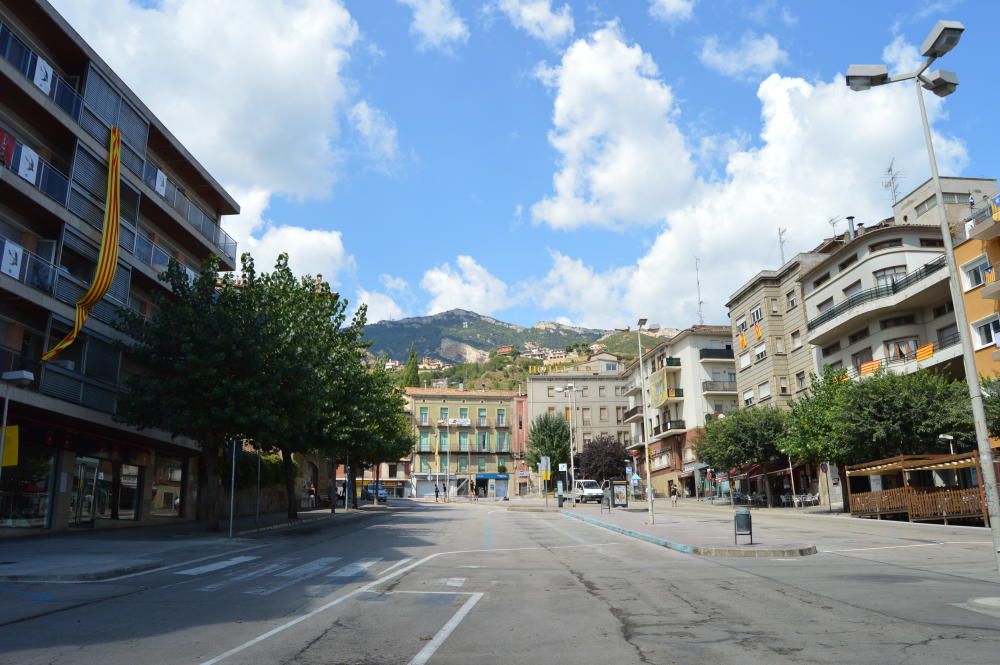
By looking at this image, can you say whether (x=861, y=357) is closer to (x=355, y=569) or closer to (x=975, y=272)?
(x=975, y=272)

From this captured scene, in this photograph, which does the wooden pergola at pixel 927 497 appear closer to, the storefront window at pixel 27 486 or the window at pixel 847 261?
the window at pixel 847 261

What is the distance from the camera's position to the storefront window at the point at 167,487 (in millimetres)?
30156

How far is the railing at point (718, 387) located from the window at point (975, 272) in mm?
32436

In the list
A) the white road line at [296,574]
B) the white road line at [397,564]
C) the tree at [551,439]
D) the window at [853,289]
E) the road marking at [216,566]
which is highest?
the window at [853,289]

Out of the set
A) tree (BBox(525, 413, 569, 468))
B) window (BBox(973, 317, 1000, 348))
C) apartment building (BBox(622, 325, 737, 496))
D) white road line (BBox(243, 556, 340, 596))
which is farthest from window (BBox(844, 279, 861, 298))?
tree (BBox(525, 413, 569, 468))

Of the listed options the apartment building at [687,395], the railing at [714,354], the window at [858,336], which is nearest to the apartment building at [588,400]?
the apartment building at [687,395]

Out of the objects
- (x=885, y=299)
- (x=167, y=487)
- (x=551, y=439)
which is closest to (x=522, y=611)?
(x=167, y=487)

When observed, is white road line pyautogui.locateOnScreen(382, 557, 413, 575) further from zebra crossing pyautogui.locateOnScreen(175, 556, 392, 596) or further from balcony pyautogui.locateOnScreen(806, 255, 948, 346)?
balcony pyautogui.locateOnScreen(806, 255, 948, 346)

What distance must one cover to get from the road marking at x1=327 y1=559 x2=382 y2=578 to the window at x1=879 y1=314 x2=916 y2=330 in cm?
3586

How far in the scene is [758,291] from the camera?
5550cm

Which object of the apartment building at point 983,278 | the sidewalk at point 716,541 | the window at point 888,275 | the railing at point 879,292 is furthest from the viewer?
the window at point 888,275

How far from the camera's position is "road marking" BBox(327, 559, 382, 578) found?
13336 mm

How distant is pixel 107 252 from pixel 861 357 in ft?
133

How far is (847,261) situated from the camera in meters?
45.5
